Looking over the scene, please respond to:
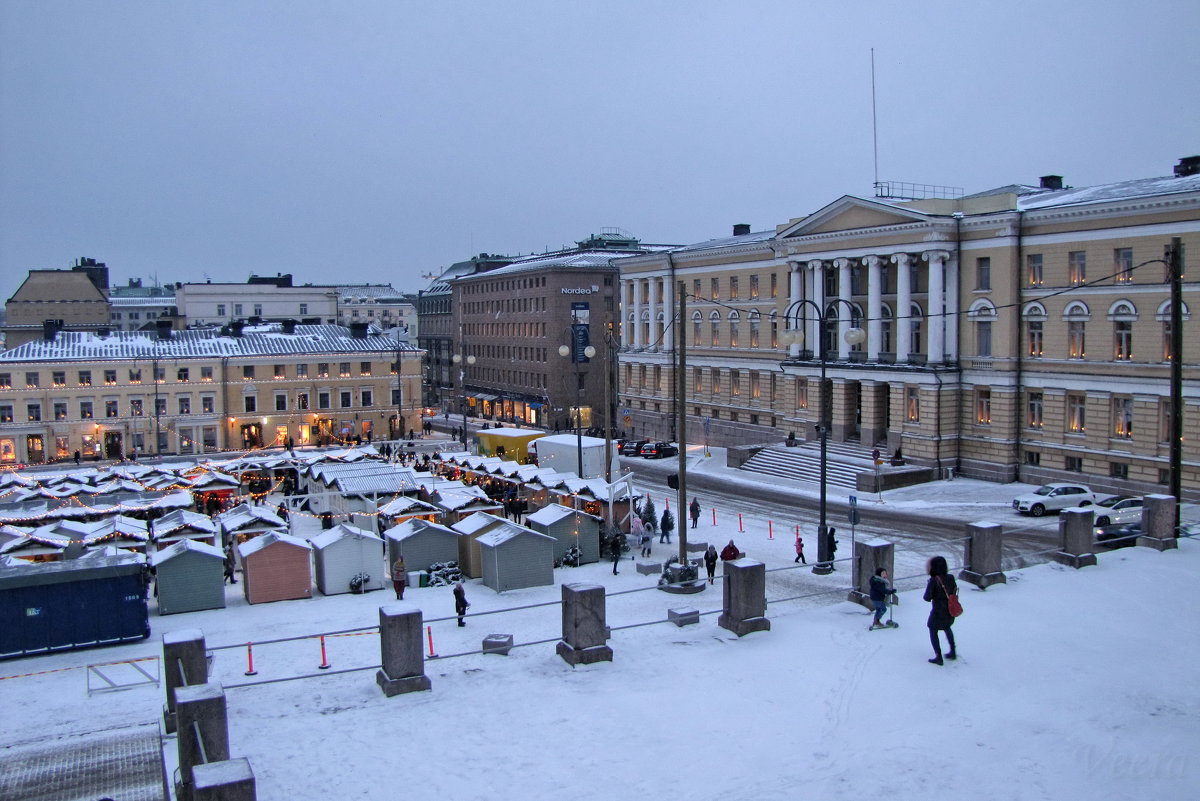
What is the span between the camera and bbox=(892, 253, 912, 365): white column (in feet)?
159

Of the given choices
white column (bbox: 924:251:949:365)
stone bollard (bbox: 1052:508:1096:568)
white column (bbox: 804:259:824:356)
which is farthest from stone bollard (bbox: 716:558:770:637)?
white column (bbox: 804:259:824:356)

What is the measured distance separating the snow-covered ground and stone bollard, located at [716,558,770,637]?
296 millimetres

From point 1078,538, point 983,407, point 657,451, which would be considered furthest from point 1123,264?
point 657,451

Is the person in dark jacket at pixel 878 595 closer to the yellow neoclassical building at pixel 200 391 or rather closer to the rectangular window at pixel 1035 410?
the rectangular window at pixel 1035 410

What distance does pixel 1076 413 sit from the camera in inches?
1690

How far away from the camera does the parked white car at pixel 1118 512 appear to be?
100ft

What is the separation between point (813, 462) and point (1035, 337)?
1255cm

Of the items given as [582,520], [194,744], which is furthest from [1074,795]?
[582,520]

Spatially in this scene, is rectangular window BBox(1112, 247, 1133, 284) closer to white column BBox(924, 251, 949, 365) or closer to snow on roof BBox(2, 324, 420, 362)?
white column BBox(924, 251, 949, 365)

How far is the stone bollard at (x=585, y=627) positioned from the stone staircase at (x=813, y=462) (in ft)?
105

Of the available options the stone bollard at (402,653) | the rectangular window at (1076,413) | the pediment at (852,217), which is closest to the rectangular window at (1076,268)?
the rectangular window at (1076,413)

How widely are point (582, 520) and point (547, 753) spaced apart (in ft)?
60.7

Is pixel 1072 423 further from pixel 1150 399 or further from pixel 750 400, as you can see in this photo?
pixel 750 400

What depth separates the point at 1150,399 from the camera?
3938cm
